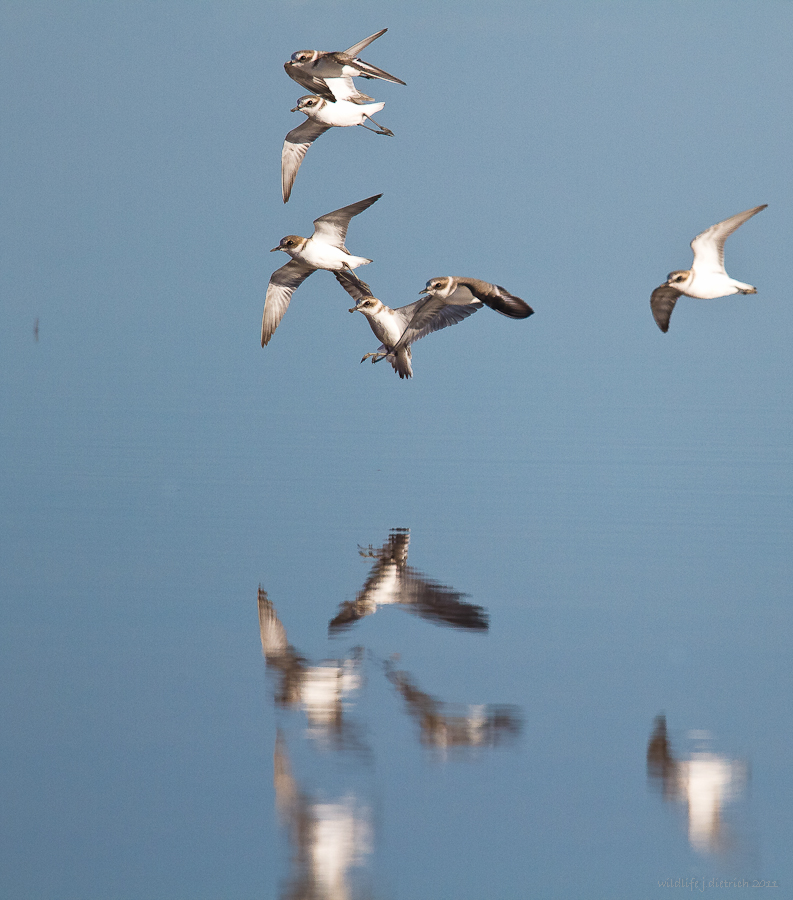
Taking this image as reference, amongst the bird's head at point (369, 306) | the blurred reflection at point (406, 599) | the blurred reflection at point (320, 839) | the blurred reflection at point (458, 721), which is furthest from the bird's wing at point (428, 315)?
the blurred reflection at point (320, 839)

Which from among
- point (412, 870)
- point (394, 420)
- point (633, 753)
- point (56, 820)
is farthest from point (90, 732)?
point (394, 420)

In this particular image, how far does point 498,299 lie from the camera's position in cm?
1438

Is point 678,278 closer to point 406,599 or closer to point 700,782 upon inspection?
point 406,599

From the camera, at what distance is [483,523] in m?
17.9

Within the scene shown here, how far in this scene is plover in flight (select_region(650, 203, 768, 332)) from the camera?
46.0 feet

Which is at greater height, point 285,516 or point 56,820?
point 285,516

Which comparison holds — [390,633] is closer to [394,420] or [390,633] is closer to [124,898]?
[124,898]

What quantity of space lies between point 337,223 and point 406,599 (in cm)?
541

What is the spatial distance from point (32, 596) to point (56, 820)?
5.58 meters

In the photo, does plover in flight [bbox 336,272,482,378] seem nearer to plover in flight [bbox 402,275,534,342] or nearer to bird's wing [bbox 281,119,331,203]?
plover in flight [bbox 402,275,534,342]

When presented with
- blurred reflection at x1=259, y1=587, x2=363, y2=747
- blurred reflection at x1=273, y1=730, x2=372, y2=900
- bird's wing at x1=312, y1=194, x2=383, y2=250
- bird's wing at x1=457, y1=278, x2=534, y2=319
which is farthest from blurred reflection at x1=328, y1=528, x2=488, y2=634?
bird's wing at x1=312, y1=194, x2=383, y2=250

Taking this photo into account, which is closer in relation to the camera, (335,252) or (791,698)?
(791,698)

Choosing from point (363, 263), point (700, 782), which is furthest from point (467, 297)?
point (700, 782)

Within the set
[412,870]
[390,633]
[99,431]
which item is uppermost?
[99,431]
